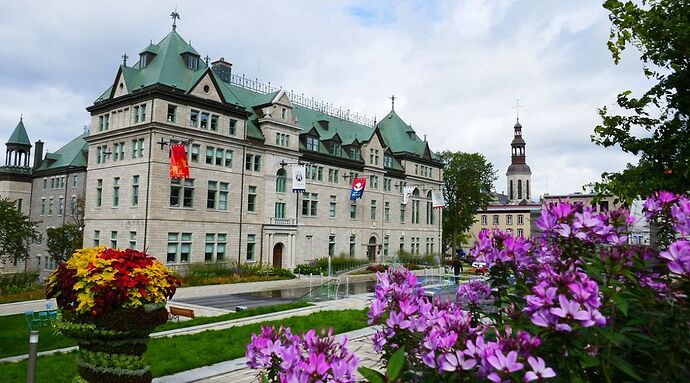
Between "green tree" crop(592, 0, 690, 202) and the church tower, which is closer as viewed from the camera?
"green tree" crop(592, 0, 690, 202)

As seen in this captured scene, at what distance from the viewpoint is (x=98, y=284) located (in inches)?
287

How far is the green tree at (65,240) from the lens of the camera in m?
40.2

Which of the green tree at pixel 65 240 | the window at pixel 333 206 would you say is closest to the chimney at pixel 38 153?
the green tree at pixel 65 240

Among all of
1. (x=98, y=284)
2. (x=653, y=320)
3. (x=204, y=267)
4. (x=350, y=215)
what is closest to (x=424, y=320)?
(x=653, y=320)

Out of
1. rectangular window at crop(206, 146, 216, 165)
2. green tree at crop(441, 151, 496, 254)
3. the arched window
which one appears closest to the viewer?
rectangular window at crop(206, 146, 216, 165)

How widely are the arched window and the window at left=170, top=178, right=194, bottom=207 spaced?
8.93m

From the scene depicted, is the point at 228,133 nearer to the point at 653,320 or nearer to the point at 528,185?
the point at 653,320

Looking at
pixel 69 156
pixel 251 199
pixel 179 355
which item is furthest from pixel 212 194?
pixel 179 355

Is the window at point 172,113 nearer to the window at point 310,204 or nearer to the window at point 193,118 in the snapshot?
the window at point 193,118

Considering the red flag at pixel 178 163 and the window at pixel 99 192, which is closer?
the red flag at pixel 178 163

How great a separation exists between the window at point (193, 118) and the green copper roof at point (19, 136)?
30241mm

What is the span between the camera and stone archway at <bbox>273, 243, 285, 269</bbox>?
43662 mm

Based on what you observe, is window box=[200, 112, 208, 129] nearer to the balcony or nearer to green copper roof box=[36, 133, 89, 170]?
the balcony

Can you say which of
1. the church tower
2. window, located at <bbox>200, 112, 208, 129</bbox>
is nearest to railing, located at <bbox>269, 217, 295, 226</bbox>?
window, located at <bbox>200, 112, 208, 129</bbox>
